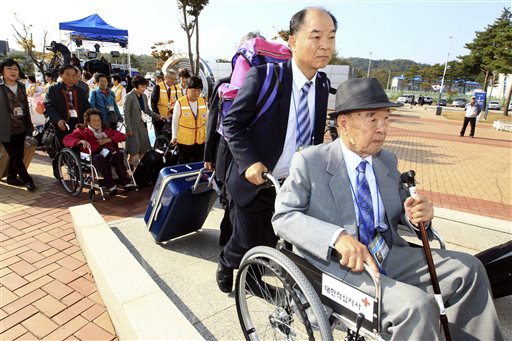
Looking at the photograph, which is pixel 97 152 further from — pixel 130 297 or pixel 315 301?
pixel 315 301

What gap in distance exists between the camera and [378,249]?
1.67 m

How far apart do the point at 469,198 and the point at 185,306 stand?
4956 mm

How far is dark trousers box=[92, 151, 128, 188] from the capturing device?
4.36m

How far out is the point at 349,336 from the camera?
141 cm

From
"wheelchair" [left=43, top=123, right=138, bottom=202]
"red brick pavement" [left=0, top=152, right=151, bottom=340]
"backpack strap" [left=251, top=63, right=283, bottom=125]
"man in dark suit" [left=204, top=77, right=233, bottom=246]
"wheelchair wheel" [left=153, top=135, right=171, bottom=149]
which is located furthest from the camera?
"wheelchair wheel" [left=153, top=135, right=171, bottom=149]

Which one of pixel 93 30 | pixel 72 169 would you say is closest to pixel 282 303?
pixel 72 169

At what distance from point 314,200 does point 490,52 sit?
3631cm

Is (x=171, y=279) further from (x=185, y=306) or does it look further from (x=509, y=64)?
(x=509, y=64)

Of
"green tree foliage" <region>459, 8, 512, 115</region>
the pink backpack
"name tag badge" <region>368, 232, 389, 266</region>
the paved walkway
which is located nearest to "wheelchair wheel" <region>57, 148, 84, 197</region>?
the paved walkway

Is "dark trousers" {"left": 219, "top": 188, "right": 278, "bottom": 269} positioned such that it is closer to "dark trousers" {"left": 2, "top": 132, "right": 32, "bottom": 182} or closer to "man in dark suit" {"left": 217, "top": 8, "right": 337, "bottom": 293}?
"man in dark suit" {"left": 217, "top": 8, "right": 337, "bottom": 293}

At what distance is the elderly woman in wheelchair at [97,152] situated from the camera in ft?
14.2

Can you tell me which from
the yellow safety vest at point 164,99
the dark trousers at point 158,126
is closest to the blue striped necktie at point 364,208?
the yellow safety vest at point 164,99

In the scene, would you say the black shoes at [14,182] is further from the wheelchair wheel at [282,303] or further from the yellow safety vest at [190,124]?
the wheelchair wheel at [282,303]

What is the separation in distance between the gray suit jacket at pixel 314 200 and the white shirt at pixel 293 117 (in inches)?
17.1
